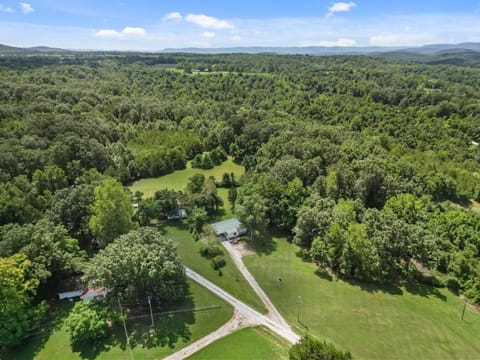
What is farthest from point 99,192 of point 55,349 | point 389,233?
point 389,233

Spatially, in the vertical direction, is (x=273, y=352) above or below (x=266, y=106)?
below

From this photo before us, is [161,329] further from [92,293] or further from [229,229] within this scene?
[229,229]

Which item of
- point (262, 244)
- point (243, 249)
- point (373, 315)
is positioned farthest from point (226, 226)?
point (373, 315)

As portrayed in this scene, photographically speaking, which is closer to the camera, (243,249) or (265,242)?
(243,249)

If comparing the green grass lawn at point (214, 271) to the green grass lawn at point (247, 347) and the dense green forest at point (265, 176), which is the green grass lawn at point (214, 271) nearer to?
the green grass lawn at point (247, 347)

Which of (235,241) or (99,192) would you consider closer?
(99,192)

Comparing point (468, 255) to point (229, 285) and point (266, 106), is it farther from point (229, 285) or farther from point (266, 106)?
point (266, 106)

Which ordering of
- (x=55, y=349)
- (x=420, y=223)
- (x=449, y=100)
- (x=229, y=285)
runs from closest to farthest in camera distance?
(x=55, y=349)
(x=229, y=285)
(x=420, y=223)
(x=449, y=100)
